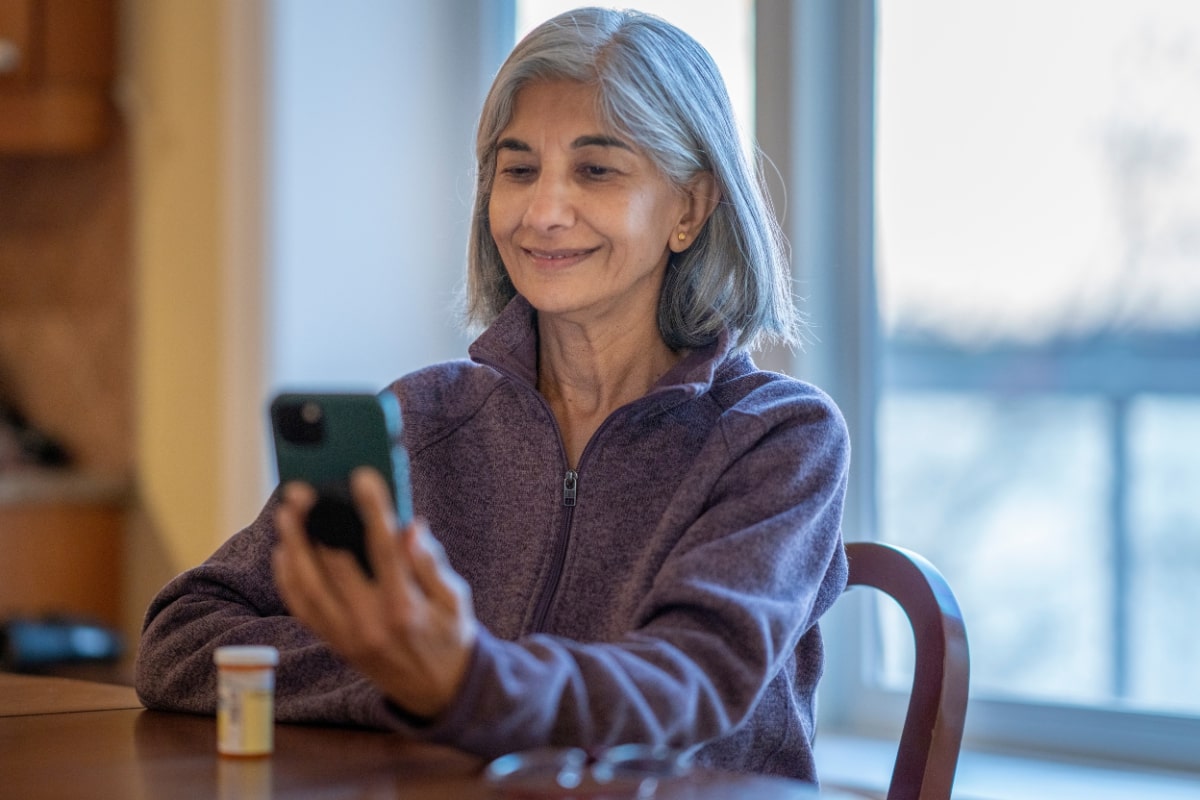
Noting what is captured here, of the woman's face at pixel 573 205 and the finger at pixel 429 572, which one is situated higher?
the woman's face at pixel 573 205

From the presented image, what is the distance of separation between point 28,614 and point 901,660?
1634mm

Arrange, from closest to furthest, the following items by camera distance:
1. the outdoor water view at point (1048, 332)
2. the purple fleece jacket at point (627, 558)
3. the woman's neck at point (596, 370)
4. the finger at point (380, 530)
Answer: the finger at point (380, 530)
the purple fleece jacket at point (627, 558)
the woman's neck at point (596, 370)
the outdoor water view at point (1048, 332)

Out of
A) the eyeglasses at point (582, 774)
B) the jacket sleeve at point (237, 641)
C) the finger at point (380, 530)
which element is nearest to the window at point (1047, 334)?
the jacket sleeve at point (237, 641)

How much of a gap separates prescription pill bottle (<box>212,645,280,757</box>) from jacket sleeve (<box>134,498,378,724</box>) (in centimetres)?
11

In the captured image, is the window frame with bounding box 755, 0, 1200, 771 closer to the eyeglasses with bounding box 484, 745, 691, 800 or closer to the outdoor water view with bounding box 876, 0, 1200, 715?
the outdoor water view with bounding box 876, 0, 1200, 715

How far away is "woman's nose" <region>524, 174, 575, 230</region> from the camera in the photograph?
4.79 ft

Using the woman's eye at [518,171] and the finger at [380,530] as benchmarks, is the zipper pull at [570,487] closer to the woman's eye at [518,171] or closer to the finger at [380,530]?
A: the woman's eye at [518,171]

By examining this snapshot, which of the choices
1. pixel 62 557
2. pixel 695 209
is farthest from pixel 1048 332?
pixel 62 557

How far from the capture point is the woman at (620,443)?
3.95ft

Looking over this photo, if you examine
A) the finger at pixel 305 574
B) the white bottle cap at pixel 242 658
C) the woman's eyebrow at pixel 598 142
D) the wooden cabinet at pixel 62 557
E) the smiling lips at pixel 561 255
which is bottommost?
the wooden cabinet at pixel 62 557

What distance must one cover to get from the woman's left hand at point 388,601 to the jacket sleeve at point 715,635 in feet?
0.08

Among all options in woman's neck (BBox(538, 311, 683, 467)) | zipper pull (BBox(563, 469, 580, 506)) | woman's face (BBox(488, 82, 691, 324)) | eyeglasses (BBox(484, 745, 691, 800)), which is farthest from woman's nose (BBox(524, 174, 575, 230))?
eyeglasses (BBox(484, 745, 691, 800))

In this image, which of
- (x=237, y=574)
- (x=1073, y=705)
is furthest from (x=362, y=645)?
(x=1073, y=705)

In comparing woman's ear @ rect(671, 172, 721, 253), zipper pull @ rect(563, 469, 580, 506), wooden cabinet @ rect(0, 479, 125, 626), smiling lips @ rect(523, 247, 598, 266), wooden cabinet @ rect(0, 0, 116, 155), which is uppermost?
wooden cabinet @ rect(0, 0, 116, 155)
